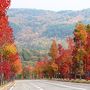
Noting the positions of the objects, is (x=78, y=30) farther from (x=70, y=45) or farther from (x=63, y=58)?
(x=63, y=58)

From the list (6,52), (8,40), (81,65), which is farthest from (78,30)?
(8,40)

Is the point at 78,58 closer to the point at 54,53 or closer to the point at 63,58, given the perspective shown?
the point at 63,58

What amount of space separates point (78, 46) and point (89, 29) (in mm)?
4959

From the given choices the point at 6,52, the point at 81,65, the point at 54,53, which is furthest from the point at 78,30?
the point at 54,53

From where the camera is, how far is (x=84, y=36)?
9712cm

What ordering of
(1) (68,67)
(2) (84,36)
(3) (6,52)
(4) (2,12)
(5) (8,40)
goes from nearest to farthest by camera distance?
(4) (2,12) < (5) (8,40) < (3) (6,52) < (2) (84,36) < (1) (68,67)

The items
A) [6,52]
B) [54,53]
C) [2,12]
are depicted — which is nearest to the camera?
[2,12]

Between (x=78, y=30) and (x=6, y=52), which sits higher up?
(x=78, y=30)

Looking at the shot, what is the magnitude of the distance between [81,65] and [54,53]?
51368 mm

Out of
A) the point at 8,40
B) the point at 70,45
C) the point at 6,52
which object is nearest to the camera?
the point at 8,40

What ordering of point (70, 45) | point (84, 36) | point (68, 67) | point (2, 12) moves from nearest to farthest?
point (2, 12) < point (84, 36) < point (70, 45) < point (68, 67)

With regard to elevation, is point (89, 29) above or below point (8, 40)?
→ above

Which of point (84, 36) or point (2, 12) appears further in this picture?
point (84, 36)

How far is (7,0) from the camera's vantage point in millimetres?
29172
